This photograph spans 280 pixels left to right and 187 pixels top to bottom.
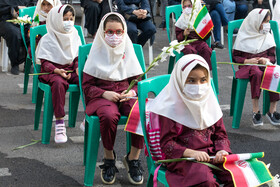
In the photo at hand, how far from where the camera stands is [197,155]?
3.20 metres

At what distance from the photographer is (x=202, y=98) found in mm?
3365

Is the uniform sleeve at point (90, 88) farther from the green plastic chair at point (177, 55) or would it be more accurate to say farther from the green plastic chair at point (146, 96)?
the green plastic chair at point (177, 55)

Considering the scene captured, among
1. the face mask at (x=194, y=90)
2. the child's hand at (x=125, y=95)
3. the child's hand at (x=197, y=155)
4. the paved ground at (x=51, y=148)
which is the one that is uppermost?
the face mask at (x=194, y=90)

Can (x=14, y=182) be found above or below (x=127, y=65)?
below

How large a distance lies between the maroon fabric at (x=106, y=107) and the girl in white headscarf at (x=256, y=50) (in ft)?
5.92

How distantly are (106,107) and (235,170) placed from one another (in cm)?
132

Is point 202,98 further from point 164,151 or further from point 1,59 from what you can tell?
point 1,59

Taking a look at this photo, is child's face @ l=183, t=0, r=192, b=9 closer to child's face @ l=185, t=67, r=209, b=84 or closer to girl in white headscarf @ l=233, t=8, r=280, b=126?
girl in white headscarf @ l=233, t=8, r=280, b=126

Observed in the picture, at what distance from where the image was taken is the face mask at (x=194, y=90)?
330 cm

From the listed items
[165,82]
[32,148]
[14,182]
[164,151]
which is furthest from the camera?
[32,148]

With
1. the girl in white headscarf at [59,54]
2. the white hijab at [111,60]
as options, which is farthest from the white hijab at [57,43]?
the white hijab at [111,60]

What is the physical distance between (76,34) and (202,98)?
2569 millimetres

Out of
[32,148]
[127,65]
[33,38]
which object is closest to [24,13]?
[33,38]

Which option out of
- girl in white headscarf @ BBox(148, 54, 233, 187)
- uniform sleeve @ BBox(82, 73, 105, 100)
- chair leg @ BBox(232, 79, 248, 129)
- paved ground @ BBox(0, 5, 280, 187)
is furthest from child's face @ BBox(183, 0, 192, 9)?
girl in white headscarf @ BBox(148, 54, 233, 187)
